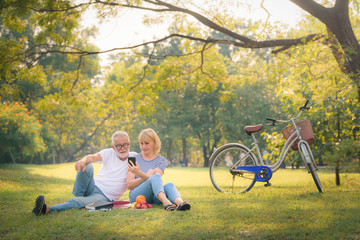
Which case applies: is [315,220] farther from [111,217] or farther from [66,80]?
[66,80]

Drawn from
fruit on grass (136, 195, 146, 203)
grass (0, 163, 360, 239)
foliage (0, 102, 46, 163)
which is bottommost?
grass (0, 163, 360, 239)

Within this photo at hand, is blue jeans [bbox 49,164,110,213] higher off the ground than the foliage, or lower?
lower

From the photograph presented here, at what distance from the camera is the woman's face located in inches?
232

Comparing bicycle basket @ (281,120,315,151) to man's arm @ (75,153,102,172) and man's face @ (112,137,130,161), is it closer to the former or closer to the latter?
man's face @ (112,137,130,161)

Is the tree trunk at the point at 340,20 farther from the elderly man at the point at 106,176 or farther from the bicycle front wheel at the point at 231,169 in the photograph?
the elderly man at the point at 106,176

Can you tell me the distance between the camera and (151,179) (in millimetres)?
5531

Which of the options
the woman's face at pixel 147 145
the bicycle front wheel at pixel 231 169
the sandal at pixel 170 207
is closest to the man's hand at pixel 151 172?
the woman's face at pixel 147 145

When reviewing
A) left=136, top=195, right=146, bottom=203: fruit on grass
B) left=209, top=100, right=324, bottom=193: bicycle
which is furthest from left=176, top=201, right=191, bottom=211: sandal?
left=209, top=100, right=324, bottom=193: bicycle

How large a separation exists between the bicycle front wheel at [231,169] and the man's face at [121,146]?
7.21 ft

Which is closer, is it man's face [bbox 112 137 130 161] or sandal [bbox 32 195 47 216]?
sandal [bbox 32 195 47 216]

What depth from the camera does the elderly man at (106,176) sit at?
18.0ft

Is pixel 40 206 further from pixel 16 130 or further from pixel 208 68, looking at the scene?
pixel 16 130

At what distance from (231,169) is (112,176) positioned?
98.5 inches

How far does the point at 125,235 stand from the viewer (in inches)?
156
